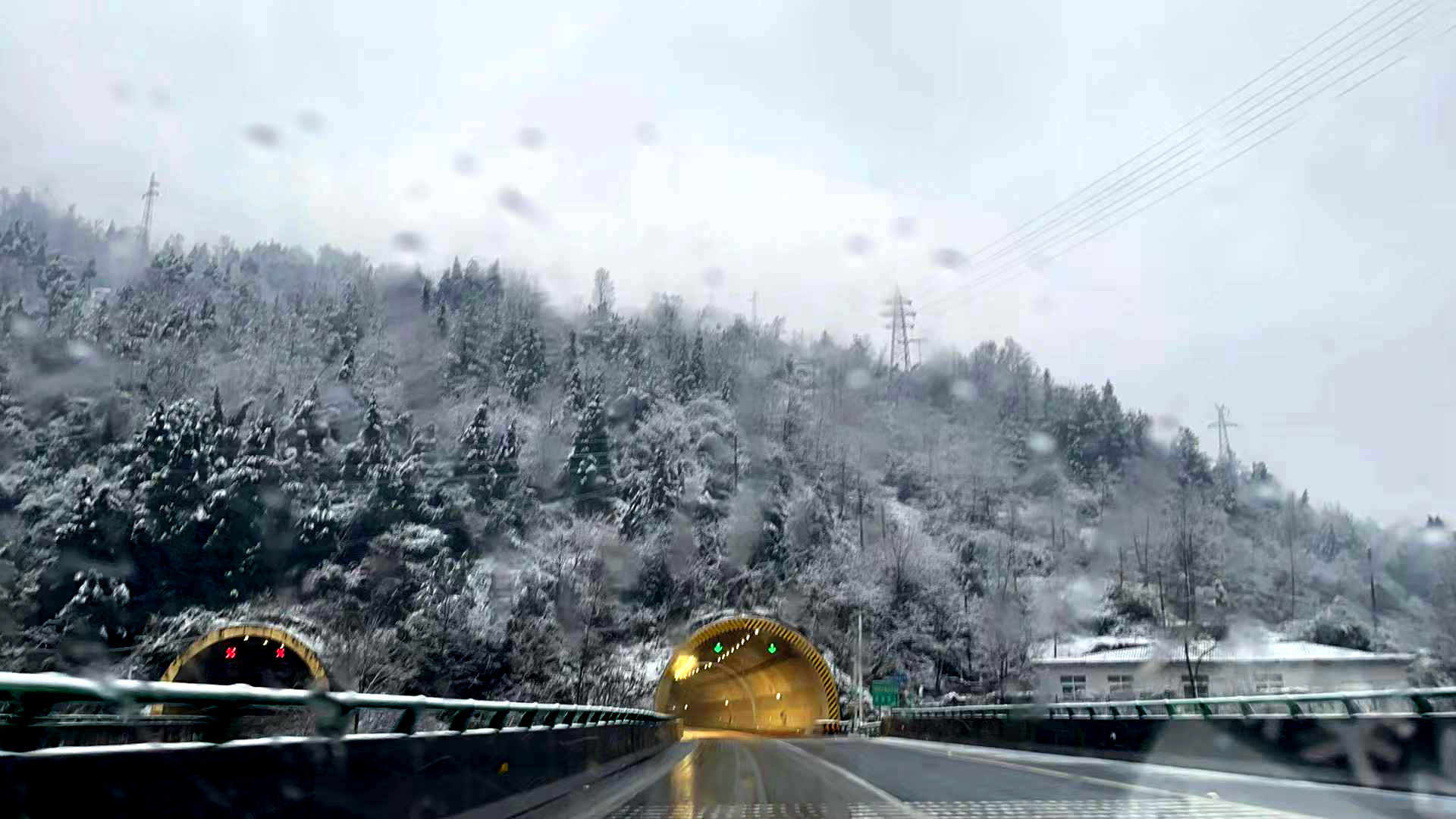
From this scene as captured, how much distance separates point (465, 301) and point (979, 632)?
77.2m

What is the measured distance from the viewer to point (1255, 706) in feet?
92.0

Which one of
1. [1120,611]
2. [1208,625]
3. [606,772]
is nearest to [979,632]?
[1120,611]

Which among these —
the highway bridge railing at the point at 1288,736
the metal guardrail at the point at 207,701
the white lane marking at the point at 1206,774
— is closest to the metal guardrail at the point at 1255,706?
the highway bridge railing at the point at 1288,736

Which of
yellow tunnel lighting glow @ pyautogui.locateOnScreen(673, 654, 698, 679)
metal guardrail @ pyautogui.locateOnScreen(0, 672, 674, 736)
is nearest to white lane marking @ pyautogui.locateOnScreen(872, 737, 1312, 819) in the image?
metal guardrail @ pyautogui.locateOnScreen(0, 672, 674, 736)

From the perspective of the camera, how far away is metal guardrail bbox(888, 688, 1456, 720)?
15.0 meters

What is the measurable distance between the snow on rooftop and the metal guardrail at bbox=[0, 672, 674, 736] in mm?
57621

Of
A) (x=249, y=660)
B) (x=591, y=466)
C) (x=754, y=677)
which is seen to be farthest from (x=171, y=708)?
(x=591, y=466)

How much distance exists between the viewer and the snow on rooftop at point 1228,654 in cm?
6494

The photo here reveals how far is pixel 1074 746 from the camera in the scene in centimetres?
2855

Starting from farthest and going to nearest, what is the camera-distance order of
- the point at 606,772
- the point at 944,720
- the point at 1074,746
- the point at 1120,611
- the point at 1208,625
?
the point at 1120,611
the point at 1208,625
the point at 944,720
the point at 1074,746
the point at 606,772

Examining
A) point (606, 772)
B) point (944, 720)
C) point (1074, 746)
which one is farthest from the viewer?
point (944, 720)

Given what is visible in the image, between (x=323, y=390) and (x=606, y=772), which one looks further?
(x=323, y=390)

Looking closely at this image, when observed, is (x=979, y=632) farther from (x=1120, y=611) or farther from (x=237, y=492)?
(x=237, y=492)

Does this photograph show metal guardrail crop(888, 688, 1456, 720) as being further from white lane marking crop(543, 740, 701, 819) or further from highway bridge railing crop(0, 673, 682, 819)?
highway bridge railing crop(0, 673, 682, 819)
